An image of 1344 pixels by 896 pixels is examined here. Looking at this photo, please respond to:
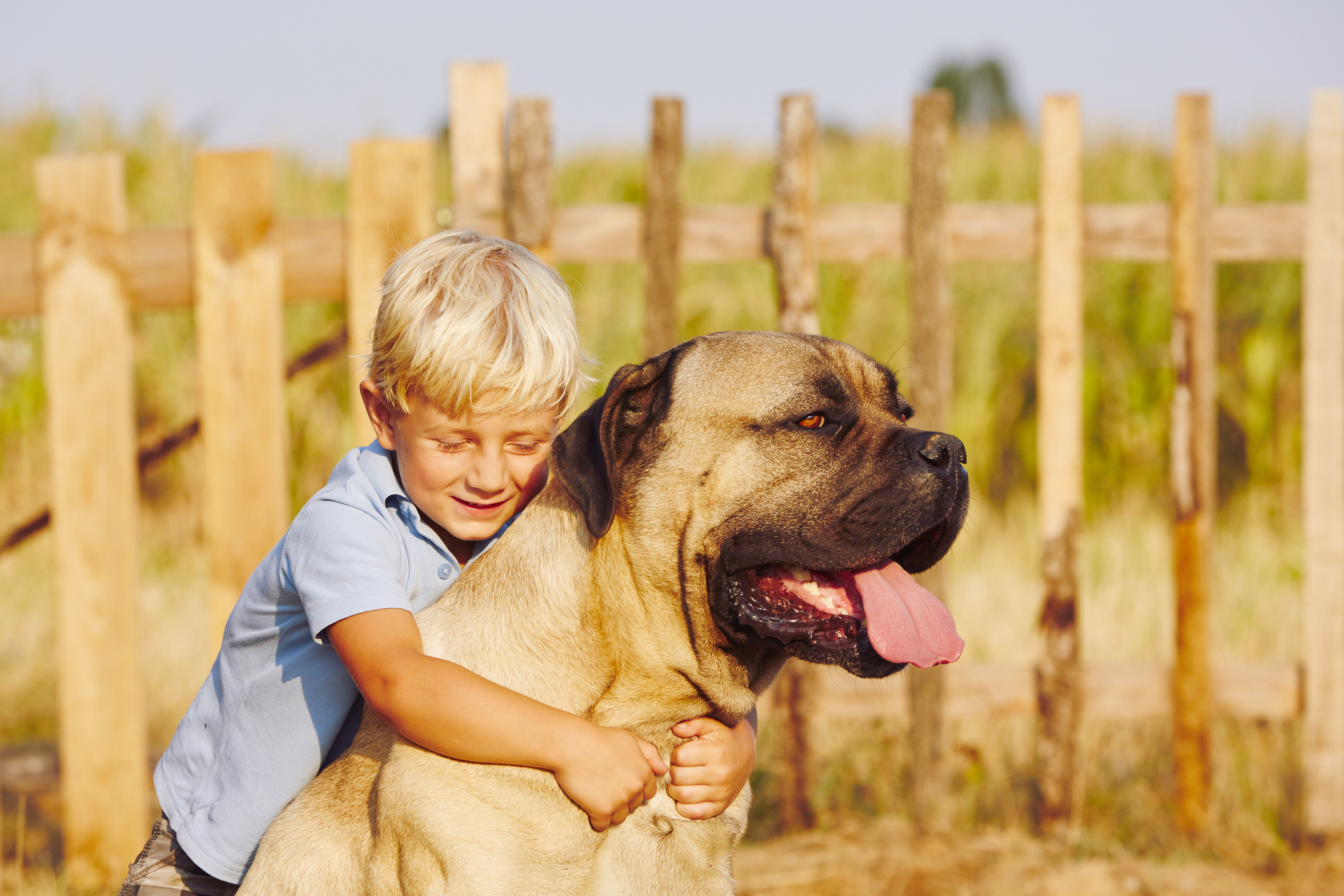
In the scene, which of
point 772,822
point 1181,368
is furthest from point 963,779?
point 1181,368

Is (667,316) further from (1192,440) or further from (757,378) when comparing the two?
(1192,440)

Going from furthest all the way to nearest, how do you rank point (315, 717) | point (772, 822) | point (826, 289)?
point (826, 289) < point (772, 822) < point (315, 717)

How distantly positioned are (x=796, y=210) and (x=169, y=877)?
322cm

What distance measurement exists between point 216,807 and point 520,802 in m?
0.84

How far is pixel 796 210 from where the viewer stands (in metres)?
4.50

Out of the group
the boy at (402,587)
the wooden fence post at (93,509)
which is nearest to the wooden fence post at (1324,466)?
the boy at (402,587)

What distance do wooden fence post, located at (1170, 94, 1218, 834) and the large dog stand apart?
A: 265 centimetres

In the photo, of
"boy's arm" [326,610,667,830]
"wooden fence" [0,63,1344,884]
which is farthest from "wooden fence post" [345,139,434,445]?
"boy's arm" [326,610,667,830]

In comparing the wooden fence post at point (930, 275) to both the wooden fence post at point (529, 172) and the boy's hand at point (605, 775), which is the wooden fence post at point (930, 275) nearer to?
the wooden fence post at point (529, 172)

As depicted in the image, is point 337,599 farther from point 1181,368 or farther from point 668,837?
point 1181,368

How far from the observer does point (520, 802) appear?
84.7 inches

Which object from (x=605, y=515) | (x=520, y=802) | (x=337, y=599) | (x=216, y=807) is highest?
(x=605, y=515)

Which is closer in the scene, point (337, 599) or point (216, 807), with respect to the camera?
point (337, 599)

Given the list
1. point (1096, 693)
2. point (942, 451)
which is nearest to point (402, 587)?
point (942, 451)
